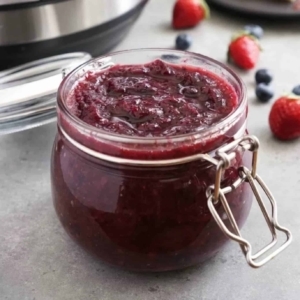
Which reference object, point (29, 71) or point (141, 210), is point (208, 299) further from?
point (29, 71)

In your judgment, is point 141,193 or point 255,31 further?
point 255,31

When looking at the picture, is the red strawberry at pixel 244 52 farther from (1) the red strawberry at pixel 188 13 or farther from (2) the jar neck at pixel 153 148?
(2) the jar neck at pixel 153 148

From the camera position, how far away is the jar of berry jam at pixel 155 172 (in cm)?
60

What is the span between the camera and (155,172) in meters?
0.60

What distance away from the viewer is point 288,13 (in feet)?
4.36

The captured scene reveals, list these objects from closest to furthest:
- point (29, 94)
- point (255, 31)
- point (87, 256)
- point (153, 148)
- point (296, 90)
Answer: point (153, 148) → point (87, 256) → point (29, 94) → point (296, 90) → point (255, 31)

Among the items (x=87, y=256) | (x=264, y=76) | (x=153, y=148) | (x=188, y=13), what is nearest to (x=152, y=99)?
(x=153, y=148)

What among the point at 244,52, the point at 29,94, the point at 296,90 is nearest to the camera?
the point at 29,94

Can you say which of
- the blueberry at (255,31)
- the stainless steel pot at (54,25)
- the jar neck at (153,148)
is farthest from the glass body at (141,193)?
the blueberry at (255,31)

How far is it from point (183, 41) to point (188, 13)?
5.1 inches

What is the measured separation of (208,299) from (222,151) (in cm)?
18

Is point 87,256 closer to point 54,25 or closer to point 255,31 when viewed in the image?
point 54,25

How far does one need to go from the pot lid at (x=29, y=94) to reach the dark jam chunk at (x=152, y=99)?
0.17 metres

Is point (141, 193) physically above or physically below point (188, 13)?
above
